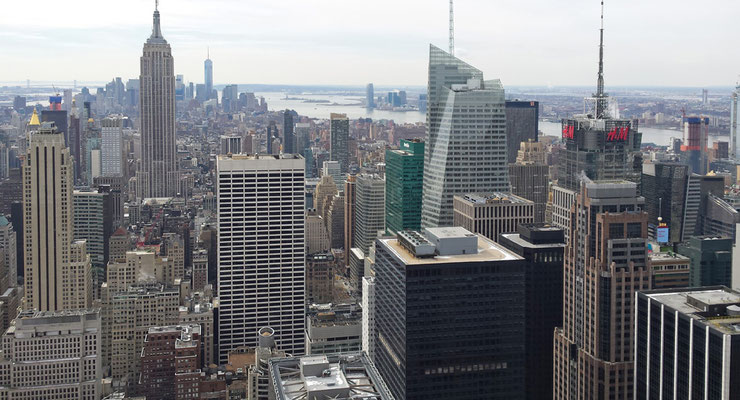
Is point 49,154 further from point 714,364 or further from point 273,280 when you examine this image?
point 714,364

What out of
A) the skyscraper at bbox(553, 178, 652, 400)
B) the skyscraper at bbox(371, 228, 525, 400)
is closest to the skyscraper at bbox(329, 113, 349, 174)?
the skyscraper at bbox(553, 178, 652, 400)

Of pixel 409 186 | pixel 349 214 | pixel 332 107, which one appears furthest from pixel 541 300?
pixel 332 107

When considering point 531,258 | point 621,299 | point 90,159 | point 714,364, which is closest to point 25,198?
point 531,258

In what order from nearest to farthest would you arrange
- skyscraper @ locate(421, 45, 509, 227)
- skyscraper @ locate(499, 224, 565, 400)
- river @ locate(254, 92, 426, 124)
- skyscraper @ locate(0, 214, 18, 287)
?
skyscraper @ locate(499, 224, 565, 400)
skyscraper @ locate(421, 45, 509, 227)
skyscraper @ locate(0, 214, 18, 287)
river @ locate(254, 92, 426, 124)

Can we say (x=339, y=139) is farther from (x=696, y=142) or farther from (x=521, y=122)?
(x=696, y=142)

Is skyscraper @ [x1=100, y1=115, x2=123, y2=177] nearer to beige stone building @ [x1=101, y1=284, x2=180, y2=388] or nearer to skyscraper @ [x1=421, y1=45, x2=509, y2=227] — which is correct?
beige stone building @ [x1=101, y1=284, x2=180, y2=388]

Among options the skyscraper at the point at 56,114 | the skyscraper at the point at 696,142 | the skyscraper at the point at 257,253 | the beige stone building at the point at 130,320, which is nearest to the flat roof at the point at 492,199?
the skyscraper at the point at 257,253
